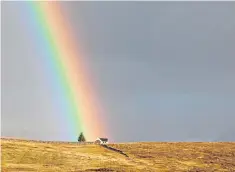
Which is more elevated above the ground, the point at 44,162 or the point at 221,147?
the point at 221,147

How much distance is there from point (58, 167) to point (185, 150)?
116 feet

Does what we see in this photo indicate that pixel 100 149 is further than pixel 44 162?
Yes

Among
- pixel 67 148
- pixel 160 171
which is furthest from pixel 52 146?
pixel 160 171

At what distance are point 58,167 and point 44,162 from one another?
14.0 feet

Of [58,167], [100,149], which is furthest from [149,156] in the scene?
[58,167]

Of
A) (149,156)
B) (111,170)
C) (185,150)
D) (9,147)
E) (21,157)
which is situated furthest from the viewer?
(185,150)

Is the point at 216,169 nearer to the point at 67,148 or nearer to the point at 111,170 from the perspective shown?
the point at 111,170

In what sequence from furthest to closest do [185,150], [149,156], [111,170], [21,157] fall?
[185,150] < [149,156] < [21,157] < [111,170]

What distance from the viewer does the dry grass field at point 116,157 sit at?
75.2 m

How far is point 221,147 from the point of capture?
103562mm

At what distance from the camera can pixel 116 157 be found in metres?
86.9

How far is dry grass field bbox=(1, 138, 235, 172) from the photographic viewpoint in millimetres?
75250

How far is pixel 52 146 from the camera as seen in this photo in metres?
92.1

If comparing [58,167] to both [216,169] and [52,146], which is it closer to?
[52,146]
